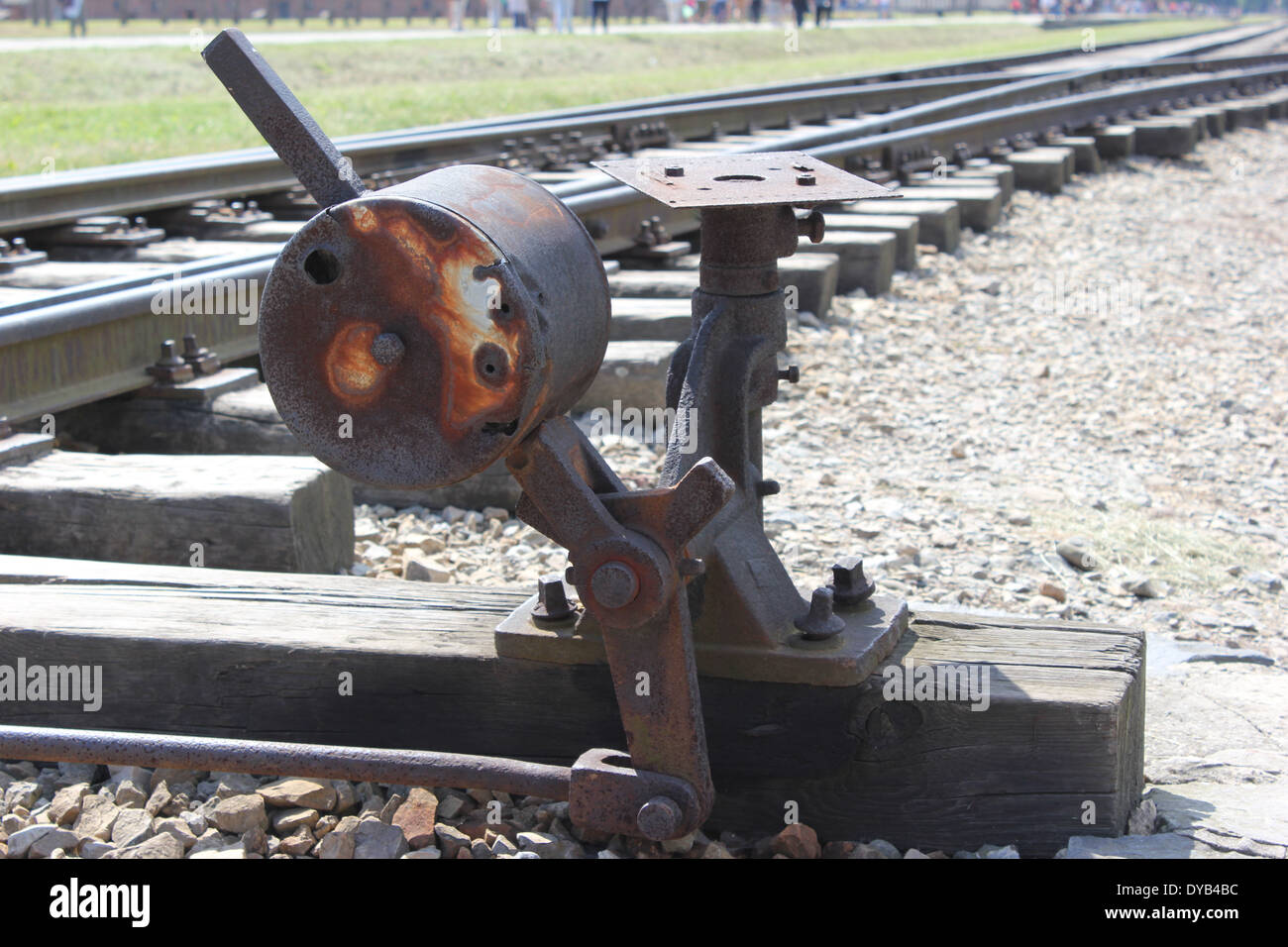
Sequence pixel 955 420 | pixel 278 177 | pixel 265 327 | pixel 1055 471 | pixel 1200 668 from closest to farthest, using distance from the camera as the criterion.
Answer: pixel 265 327 < pixel 1200 668 < pixel 1055 471 < pixel 955 420 < pixel 278 177

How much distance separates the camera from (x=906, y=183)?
10.3 meters

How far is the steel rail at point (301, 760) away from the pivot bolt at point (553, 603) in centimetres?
35

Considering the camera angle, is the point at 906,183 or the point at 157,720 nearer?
the point at 157,720

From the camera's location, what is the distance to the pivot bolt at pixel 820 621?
239 centimetres

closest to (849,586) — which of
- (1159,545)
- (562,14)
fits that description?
(1159,545)

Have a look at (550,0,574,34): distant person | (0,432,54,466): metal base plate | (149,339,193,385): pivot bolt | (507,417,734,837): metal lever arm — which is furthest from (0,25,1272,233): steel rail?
(550,0,574,34): distant person

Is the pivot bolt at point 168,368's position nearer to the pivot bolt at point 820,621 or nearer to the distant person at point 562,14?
the pivot bolt at point 820,621

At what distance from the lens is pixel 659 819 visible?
214 cm

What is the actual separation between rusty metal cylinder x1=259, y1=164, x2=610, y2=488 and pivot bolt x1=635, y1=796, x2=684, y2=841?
0.57m

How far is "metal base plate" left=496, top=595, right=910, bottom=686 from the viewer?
7.70ft

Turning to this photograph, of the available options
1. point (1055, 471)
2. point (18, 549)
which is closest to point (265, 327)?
point (18, 549)

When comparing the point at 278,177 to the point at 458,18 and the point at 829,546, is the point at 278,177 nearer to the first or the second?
the point at 829,546

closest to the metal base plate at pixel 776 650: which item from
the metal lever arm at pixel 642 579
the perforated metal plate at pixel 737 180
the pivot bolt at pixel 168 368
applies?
the metal lever arm at pixel 642 579
